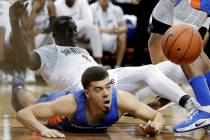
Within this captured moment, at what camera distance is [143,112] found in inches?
182

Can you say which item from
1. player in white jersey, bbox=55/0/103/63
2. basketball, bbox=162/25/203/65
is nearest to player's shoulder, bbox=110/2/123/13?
player in white jersey, bbox=55/0/103/63

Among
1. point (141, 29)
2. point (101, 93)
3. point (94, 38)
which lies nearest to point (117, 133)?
point (101, 93)

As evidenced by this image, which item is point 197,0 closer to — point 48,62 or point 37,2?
point 48,62

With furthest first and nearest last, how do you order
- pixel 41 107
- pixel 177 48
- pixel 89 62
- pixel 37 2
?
pixel 37 2 → pixel 89 62 → pixel 177 48 → pixel 41 107

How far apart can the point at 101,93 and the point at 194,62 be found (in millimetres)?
914

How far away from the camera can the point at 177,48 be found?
480cm

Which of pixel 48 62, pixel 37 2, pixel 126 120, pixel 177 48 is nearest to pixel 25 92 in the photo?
pixel 48 62

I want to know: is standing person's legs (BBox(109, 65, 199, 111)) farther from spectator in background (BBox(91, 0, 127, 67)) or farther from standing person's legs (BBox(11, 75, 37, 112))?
spectator in background (BBox(91, 0, 127, 67))

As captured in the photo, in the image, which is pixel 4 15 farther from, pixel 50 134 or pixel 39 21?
pixel 50 134

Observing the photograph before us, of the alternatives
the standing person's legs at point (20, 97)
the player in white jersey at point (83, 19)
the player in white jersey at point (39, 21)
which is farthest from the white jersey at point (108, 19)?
the standing person's legs at point (20, 97)

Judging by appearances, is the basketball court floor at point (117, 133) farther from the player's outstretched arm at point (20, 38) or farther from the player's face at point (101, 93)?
the player's outstretched arm at point (20, 38)

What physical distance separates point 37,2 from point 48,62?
514 cm

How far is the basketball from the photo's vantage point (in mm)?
4766

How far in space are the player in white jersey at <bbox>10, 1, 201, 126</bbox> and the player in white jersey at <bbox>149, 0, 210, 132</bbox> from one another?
243mm
